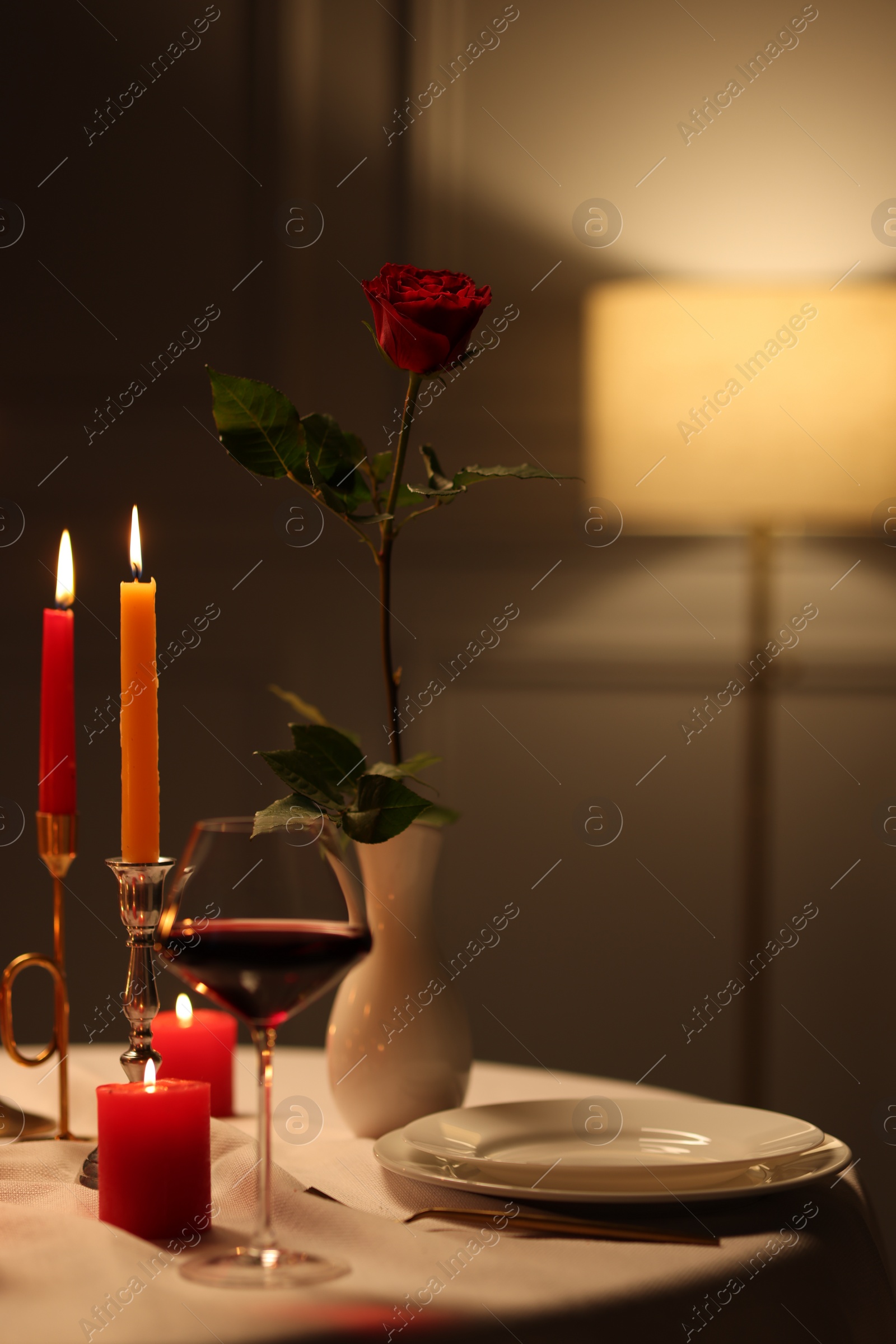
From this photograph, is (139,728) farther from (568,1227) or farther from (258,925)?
(568,1227)

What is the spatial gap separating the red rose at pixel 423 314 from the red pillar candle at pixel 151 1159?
1.48 feet

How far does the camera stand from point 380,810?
0.76 m

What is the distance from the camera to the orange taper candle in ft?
2.11

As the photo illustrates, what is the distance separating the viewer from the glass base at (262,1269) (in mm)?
486

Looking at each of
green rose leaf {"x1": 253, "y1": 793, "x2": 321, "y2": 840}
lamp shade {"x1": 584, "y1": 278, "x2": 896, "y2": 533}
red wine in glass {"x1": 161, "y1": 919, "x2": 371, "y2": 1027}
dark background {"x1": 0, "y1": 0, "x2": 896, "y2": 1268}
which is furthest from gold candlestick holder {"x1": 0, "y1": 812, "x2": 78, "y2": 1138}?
dark background {"x1": 0, "y1": 0, "x2": 896, "y2": 1268}

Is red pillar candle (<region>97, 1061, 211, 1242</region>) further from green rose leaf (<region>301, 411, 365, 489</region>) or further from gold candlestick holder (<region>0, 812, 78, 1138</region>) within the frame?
green rose leaf (<region>301, 411, 365, 489</region>)

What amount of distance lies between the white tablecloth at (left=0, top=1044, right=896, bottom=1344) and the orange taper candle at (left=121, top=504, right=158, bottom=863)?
158 millimetres

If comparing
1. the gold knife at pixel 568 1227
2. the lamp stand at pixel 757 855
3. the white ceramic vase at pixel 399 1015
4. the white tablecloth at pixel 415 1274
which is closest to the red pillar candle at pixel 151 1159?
the white tablecloth at pixel 415 1274

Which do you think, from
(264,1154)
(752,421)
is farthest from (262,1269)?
(752,421)

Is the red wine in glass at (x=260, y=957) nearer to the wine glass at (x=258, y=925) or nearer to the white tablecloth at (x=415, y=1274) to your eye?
the wine glass at (x=258, y=925)

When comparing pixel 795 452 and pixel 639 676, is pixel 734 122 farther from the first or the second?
pixel 639 676

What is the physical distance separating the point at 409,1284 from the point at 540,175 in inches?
78.7

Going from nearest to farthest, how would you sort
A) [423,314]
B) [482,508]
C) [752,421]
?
[423,314] < [752,421] < [482,508]

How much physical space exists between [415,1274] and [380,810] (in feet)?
0.98
